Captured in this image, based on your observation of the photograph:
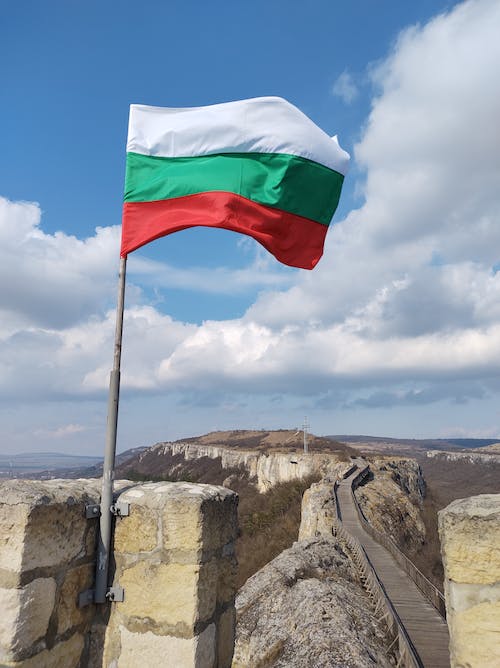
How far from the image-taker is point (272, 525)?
40.0 metres

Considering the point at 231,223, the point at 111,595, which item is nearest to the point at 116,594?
the point at 111,595

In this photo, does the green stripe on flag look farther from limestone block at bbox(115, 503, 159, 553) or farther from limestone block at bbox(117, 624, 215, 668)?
limestone block at bbox(117, 624, 215, 668)

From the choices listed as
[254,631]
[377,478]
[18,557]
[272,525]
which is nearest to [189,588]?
[18,557]

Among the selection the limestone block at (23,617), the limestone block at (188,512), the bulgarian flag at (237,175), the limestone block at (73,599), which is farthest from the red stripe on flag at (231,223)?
the limestone block at (23,617)

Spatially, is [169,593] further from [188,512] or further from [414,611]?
[414,611]

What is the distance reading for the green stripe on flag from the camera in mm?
4863

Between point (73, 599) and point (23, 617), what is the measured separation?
17.4 inches

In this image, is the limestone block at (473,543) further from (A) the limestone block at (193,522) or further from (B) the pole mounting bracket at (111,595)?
(B) the pole mounting bracket at (111,595)

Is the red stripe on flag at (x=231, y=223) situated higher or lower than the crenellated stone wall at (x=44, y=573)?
higher

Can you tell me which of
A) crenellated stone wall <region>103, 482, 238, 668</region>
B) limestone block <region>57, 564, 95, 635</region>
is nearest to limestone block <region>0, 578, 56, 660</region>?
limestone block <region>57, 564, 95, 635</region>

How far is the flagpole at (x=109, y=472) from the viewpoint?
3.67 meters

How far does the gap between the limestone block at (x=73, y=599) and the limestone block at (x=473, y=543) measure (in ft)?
8.14

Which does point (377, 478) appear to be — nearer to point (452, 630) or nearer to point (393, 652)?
point (393, 652)

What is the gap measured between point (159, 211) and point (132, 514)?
270cm
